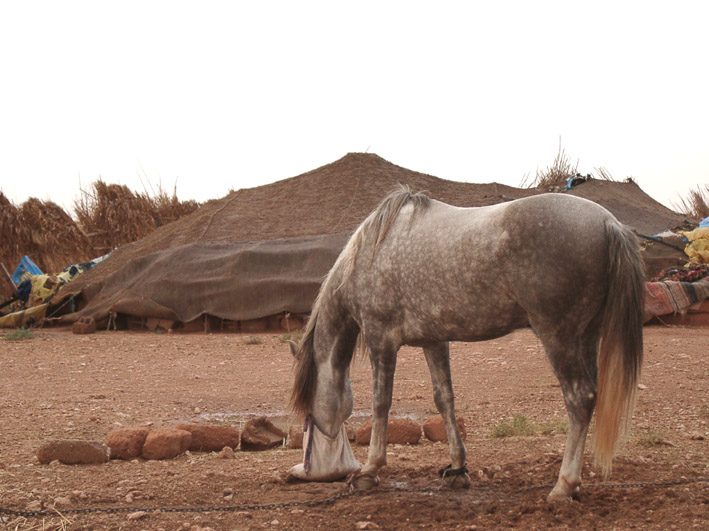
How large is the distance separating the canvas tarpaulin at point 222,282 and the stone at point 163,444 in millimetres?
7493

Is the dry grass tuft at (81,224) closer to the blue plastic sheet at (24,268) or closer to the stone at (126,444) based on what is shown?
the blue plastic sheet at (24,268)

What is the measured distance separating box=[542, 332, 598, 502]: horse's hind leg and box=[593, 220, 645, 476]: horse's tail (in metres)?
0.12

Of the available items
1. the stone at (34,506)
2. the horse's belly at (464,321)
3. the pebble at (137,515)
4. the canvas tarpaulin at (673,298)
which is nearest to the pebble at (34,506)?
the stone at (34,506)

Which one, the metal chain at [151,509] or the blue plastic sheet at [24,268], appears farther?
the blue plastic sheet at [24,268]

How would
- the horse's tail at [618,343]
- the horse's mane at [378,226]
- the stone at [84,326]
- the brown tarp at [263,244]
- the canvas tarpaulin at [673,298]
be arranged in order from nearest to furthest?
the horse's tail at [618,343] → the horse's mane at [378,226] → the canvas tarpaulin at [673,298] → the stone at [84,326] → the brown tarp at [263,244]

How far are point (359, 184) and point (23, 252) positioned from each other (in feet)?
31.5

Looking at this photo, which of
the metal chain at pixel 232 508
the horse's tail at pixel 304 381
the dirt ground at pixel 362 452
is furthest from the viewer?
the horse's tail at pixel 304 381

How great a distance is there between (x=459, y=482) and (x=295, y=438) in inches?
66.7

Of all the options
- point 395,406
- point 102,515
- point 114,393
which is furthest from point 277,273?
point 102,515

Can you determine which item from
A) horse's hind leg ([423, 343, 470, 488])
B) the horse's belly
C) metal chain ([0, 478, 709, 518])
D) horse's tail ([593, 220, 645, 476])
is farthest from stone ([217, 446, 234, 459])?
horse's tail ([593, 220, 645, 476])

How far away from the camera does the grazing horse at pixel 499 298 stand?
3.14 metres

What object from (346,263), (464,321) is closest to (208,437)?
(346,263)

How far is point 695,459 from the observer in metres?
4.00

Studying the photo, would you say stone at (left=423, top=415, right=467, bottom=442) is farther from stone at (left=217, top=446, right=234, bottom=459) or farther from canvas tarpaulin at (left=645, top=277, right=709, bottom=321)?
canvas tarpaulin at (left=645, top=277, right=709, bottom=321)
